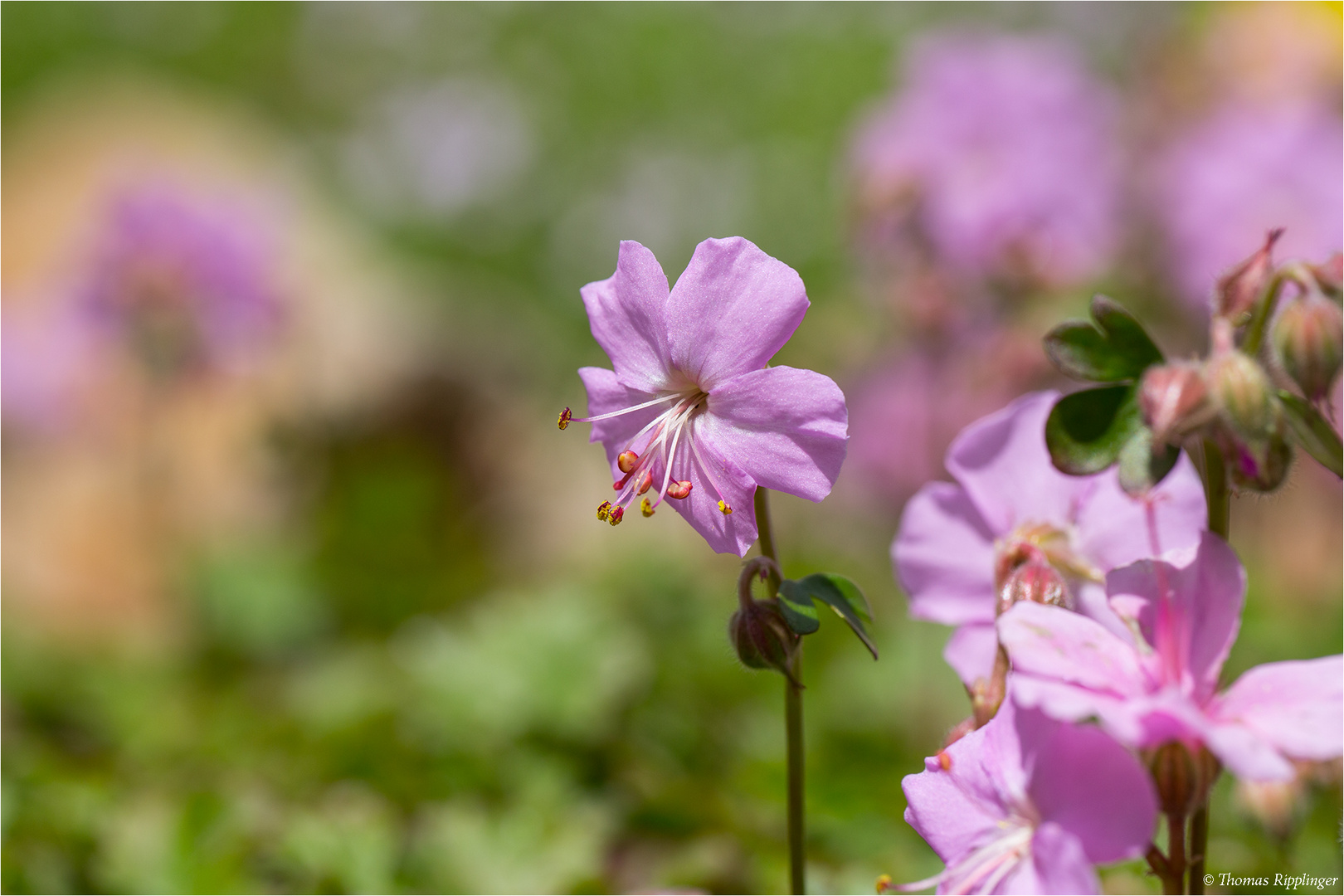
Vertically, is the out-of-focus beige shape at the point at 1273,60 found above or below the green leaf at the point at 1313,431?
above

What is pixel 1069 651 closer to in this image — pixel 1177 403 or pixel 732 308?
pixel 1177 403

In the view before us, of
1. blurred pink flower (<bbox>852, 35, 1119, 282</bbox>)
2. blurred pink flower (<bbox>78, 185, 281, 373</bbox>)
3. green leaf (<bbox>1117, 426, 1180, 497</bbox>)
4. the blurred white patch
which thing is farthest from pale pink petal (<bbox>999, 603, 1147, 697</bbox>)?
the blurred white patch

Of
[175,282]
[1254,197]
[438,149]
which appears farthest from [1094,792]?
[438,149]

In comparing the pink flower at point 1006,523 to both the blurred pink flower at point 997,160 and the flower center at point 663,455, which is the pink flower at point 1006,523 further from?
the blurred pink flower at point 997,160

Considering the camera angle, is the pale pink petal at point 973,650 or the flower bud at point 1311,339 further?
the pale pink petal at point 973,650

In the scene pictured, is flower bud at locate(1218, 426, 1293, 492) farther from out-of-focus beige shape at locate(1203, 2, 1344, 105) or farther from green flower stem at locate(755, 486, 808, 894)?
out-of-focus beige shape at locate(1203, 2, 1344, 105)

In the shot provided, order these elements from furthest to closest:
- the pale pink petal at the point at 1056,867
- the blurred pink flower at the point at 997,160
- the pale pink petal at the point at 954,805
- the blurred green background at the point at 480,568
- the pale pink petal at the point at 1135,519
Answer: the blurred pink flower at the point at 997,160 → the blurred green background at the point at 480,568 → the pale pink petal at the point at 1135,519 → the pale pink petal at the point at 954,805 → the pale pink petal at the point at 1056,867

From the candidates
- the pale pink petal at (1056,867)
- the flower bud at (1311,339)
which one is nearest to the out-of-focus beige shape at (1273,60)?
the flower bud at (1311,339)
